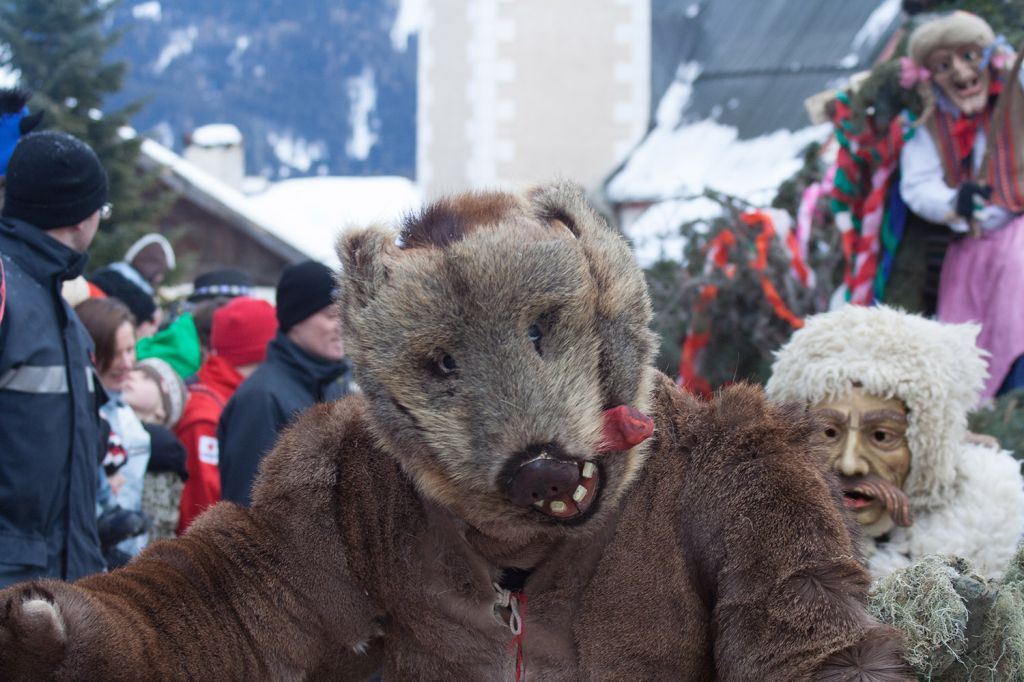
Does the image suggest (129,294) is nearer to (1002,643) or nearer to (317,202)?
(1002,643)

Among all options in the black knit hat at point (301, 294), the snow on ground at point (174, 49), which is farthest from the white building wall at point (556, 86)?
the snow on ground at point (174, 49)

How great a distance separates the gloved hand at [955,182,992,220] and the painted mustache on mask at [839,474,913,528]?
5.72 feet

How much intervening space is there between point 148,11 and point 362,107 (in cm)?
465

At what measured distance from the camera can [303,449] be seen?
2.08 meters

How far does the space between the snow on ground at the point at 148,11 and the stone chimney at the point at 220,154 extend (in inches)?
132

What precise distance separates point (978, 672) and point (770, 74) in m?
9.04

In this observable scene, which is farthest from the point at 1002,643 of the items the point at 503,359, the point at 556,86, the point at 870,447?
the point at 556,86

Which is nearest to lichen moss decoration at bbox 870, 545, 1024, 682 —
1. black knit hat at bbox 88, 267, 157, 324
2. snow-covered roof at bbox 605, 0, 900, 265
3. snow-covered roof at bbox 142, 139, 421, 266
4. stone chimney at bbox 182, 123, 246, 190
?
black knit hat at bbox 88, 267, 157, 324

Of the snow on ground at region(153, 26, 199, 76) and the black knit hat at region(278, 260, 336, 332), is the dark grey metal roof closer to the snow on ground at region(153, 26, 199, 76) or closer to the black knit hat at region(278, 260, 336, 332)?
the black knit hat at region(278, 260, 336, 332)

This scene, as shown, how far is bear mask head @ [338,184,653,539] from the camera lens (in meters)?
1.71

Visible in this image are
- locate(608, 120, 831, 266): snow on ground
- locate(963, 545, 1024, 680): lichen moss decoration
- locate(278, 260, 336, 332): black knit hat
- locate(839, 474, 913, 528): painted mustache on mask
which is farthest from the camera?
locate(608, 120, 831, 266): snow on ground

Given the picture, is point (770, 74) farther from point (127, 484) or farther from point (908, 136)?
point (127, 484)

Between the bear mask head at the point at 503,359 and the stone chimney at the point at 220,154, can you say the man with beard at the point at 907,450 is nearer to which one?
the bear mask head at the point at 503,359

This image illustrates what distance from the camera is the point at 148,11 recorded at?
68.4 feet
